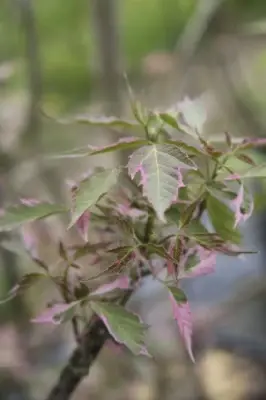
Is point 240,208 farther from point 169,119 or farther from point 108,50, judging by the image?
point 108,50

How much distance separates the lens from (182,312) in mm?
437

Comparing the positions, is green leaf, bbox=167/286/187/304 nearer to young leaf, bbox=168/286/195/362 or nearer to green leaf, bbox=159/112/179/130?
young leaf, bbox=168/286/195/362

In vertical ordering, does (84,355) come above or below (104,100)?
above

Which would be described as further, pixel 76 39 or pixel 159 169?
pixel 76 39

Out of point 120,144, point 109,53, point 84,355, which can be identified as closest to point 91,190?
point 120,144

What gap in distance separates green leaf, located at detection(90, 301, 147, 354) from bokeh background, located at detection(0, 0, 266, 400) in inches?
13.2

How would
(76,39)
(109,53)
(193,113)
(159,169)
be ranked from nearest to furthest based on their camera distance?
(159,169), (193,113), (109,53), (76,39)

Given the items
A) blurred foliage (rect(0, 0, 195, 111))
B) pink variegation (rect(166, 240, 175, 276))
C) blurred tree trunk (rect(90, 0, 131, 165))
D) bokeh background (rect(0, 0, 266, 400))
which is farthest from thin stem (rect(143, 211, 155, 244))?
blurred foliage (rect(0, 0, 195, 111))

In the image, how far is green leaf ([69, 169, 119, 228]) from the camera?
1.33ft

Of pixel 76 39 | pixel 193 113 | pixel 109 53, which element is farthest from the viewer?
pixel 76 39

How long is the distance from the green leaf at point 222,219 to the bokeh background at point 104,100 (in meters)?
0.34

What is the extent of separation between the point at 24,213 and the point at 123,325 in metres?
0.11

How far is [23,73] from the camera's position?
1539 mm

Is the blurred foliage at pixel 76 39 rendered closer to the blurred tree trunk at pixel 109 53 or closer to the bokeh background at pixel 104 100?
the bokeh background at pixel 104 100
